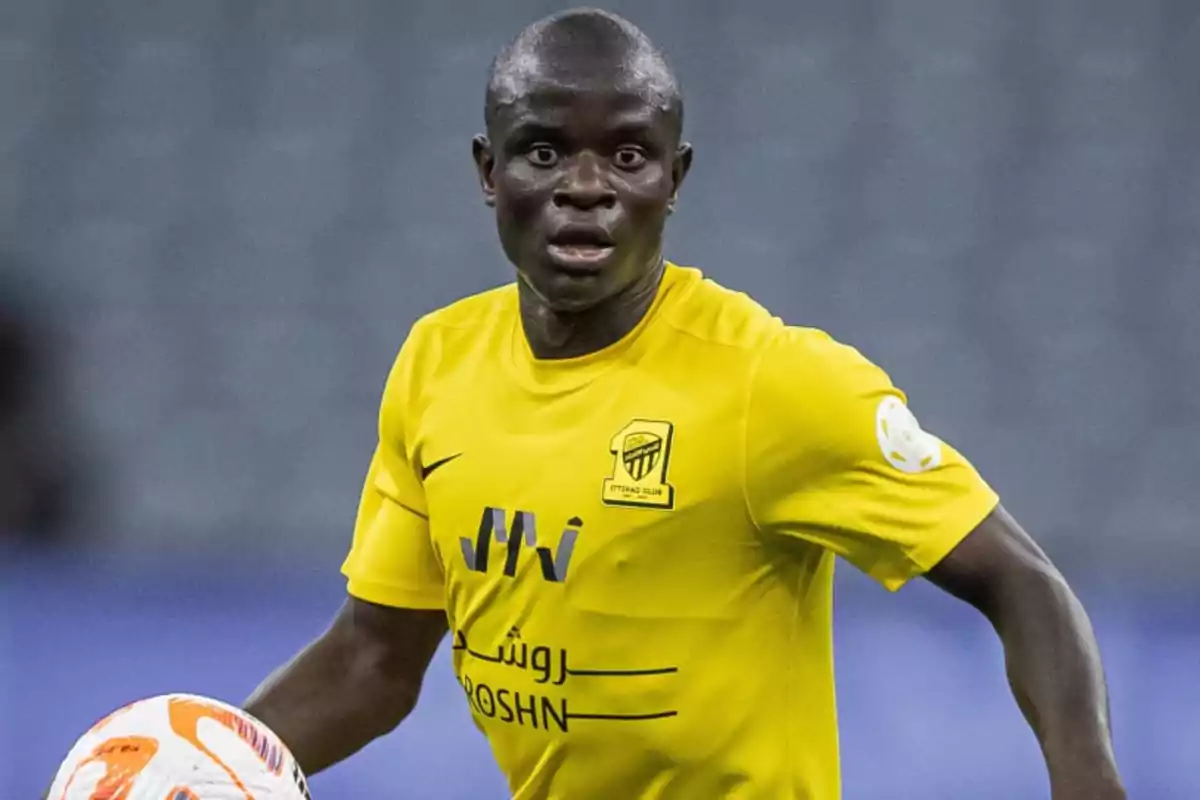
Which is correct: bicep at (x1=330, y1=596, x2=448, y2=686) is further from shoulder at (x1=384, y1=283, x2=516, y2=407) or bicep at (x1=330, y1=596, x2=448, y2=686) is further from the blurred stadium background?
the blurred stadium background

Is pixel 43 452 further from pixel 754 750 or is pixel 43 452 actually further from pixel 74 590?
pixel 754 750

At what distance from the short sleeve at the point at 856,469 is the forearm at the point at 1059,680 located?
0.10 meters

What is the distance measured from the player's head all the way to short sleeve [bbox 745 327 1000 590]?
234 mm

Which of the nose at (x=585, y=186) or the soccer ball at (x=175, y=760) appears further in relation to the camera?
the nose at (x=585, y=186)

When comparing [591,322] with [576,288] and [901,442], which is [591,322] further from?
[901,442]

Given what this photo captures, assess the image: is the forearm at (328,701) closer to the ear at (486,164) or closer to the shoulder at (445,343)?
the shoulder at (445,343)

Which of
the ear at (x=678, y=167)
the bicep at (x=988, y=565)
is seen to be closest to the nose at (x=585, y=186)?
the ear at (x=678, y=167)

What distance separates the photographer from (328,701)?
2.66 metres

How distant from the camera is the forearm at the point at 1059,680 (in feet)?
6.51

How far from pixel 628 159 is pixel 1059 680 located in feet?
2.39

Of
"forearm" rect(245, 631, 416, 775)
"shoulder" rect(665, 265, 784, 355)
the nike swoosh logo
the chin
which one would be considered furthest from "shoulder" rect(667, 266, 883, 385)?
"forearm" rect(245, 631, 416, 775)

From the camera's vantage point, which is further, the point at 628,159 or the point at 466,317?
the point at 466,317

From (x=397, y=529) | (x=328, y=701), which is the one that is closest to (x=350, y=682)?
(x=328, y=701)

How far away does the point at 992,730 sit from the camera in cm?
508
